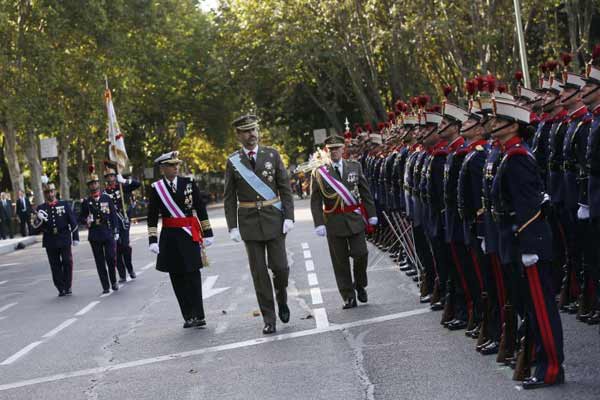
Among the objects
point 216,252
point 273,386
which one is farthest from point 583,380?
point 216,252

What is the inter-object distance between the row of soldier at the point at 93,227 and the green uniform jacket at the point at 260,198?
6485 millimetres

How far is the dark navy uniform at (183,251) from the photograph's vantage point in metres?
13.1

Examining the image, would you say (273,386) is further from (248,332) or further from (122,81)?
(122,81)

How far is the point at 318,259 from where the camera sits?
21016mm

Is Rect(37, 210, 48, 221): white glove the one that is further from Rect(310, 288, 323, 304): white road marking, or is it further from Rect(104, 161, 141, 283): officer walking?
Rect(310, 288, 323, 304): white road marking

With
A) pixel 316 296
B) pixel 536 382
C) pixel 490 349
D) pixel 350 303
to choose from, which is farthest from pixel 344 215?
pixel 536 382

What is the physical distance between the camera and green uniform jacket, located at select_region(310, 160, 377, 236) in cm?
1359

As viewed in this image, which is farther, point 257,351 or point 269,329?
point 269,329

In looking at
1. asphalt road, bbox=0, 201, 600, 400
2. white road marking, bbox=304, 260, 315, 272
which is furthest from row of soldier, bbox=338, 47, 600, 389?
white road marking, bbox=304, 260, 315, 272

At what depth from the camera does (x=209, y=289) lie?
56.8 ft

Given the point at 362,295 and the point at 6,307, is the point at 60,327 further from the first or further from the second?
the point at 6,307

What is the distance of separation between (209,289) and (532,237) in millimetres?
9765

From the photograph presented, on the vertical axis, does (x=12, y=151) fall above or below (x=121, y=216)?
above

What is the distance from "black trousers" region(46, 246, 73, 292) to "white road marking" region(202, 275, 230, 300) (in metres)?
2.22
